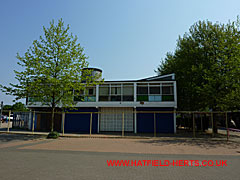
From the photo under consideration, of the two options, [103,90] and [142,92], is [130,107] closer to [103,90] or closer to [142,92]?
[142,92]

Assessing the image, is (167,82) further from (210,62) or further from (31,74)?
(31,74)

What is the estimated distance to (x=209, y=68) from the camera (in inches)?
811

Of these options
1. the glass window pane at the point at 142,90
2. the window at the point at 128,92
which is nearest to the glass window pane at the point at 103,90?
the window at the point at 128,92

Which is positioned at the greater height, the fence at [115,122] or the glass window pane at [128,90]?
the glass window pane at [128,90]

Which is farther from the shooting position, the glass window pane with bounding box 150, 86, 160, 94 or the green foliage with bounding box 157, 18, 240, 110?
the glass window pane with bounding box 150, 86, 160, 94

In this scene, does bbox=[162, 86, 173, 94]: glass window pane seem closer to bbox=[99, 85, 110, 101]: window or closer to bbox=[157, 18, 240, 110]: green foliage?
bbox=[157, 18, 240, 110]: green foliage

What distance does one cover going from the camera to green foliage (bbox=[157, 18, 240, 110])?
16.4 m

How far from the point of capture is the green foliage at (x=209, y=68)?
1638 centimetres

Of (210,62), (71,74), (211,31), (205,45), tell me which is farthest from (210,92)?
(71,74)

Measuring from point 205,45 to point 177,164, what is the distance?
1810 cm

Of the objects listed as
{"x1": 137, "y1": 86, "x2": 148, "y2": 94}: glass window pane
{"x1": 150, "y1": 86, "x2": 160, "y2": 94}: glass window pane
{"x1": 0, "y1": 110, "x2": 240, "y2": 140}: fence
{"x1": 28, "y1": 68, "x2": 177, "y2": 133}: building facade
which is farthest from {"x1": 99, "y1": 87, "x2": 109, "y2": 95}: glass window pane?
{"x1": 150, "y1": 86, "x2": 160, "y2": 94}: glass window pane

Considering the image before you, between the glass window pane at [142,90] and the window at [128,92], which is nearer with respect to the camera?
the window at [128,92]

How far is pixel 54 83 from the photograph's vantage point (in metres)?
15.6

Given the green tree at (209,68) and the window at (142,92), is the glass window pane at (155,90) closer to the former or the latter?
the window at (142,92)
